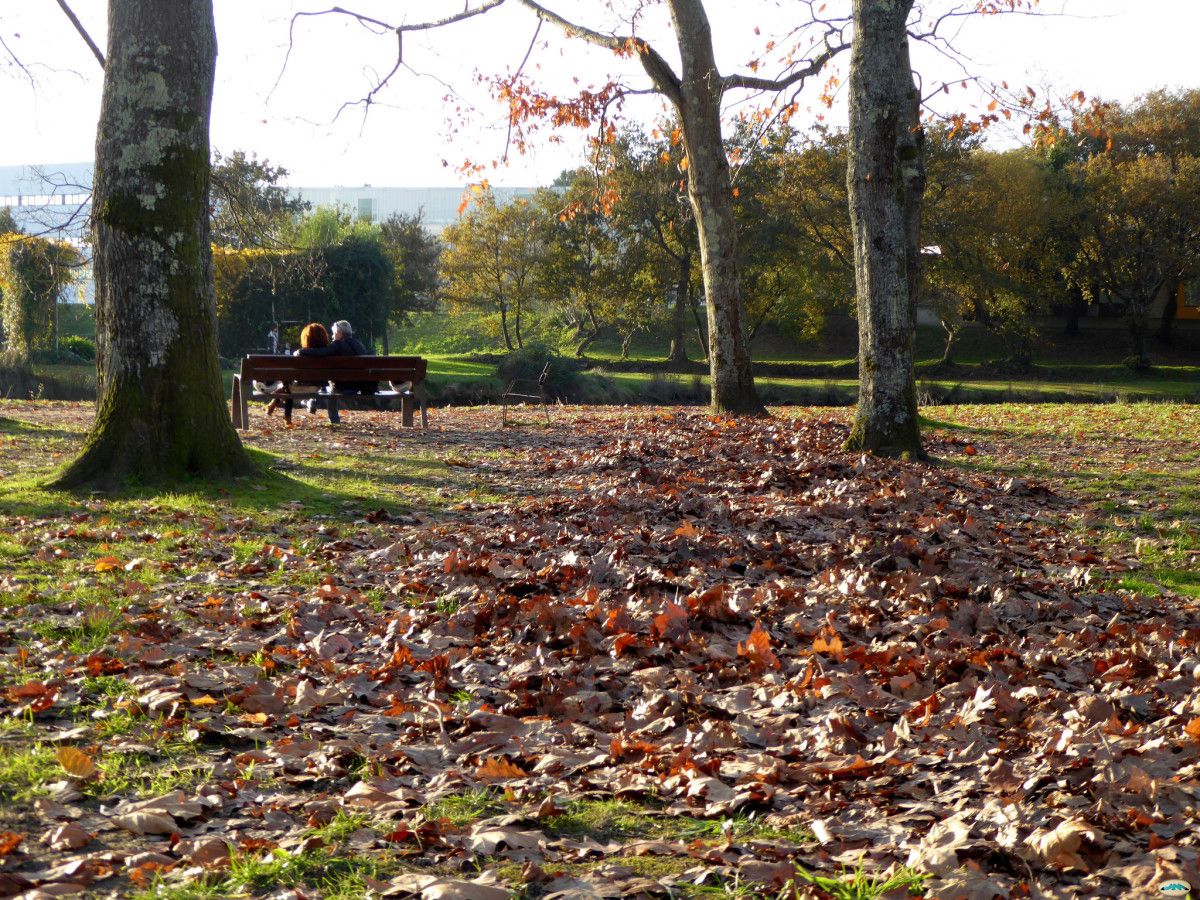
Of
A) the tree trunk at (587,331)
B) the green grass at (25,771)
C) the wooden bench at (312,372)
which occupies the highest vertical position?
the tree trunk at (587,331)

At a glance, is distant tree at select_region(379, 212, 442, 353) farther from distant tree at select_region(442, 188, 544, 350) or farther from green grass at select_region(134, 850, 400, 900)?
green grass at select_region(134, 850, 400, 900)

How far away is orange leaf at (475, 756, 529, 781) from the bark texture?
42.2ft

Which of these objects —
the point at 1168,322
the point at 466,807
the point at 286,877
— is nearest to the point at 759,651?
the point at 466,807

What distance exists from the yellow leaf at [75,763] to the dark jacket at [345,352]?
12.2m

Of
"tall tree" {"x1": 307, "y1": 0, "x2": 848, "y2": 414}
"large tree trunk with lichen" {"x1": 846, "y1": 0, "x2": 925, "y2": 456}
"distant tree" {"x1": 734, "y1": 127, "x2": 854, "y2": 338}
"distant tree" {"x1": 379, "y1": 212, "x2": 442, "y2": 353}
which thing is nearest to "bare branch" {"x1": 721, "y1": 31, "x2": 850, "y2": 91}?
"tall tree" {"x1": 307, "y1": 0, "x2": 848, "y2": 414}

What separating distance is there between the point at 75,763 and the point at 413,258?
5948cm

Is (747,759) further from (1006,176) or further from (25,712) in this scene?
(1006,176)

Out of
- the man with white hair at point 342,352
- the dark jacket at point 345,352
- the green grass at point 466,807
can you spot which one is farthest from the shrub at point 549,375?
the green grass at point 466,807

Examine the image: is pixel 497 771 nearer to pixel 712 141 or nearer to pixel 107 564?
pixel 107 564

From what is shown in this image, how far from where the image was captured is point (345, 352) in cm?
1638

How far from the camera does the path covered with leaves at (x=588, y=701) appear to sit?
3068 mm

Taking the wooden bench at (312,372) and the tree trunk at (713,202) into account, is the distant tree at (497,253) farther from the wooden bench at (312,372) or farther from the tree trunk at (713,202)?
A: the wooden bench at (312,372)

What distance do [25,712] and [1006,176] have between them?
51.7 meters

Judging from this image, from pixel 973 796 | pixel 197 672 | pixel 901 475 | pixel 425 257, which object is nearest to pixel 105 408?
pixel 197 672
